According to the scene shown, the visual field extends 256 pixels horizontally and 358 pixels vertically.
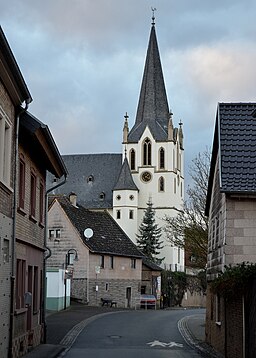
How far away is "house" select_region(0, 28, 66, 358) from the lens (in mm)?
15258

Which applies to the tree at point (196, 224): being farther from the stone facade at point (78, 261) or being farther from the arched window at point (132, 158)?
the arched window at point (132, 158)

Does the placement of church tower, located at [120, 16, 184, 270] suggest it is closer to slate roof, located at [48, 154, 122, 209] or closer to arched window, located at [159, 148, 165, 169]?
arched window, located at [159, 148, 165, 169]

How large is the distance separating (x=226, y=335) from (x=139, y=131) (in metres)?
100

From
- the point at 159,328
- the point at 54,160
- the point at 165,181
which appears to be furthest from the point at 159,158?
the point at 54,160

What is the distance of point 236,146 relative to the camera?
20922mm

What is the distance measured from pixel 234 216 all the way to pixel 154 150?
323 ft

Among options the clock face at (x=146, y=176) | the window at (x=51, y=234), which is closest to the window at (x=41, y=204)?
the window at (x=51, y=234)

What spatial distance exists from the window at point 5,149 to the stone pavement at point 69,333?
18.6 feet

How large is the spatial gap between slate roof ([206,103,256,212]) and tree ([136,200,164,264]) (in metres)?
Answer: 77.5

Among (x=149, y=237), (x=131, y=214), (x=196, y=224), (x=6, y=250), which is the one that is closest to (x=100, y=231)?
(x=196, y=224)

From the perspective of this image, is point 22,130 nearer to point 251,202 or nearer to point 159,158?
point 251,202

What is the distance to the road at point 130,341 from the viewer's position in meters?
21.7

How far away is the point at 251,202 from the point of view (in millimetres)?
19641

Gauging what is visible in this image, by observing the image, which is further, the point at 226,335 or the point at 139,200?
the point at 139,200
